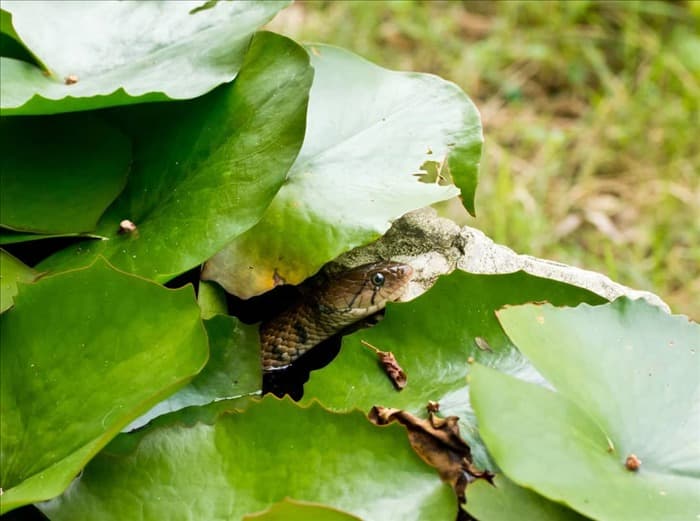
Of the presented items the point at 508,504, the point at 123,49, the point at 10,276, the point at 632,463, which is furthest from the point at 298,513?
the point at 123,49

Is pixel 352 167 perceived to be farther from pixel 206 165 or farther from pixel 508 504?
pixel 508 504

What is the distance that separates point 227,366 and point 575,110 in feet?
9.35

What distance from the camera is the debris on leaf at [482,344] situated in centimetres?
116

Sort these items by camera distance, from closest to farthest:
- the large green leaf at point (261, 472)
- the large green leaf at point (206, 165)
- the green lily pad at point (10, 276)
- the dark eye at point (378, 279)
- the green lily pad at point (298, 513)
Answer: the green lily pad at point (298, 513) → the large green leaf at point (261, 472) → the green lily pad at point (10, 276) → the large green leaf at point (206, 165) → the dark eye at point (378, 279)

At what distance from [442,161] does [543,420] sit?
511 mm

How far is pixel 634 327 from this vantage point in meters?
1.11

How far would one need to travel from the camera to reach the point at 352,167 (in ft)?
4.54

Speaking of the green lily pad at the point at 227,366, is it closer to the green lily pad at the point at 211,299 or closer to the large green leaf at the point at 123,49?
the green lily pad at the point at 211,299

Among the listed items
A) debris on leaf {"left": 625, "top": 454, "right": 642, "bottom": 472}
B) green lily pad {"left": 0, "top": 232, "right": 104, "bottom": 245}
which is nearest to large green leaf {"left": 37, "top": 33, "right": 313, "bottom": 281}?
green lily pad {"left": 0, "top": 232, "right": 104, "bottom": 245}

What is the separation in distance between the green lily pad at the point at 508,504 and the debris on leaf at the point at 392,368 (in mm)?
181

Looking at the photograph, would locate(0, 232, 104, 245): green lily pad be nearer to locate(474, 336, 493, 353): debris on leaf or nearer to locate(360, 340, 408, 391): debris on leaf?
locate(360, 340, 408, 391): debris on leaf

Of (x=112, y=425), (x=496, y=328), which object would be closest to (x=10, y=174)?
(x=112, y=425)

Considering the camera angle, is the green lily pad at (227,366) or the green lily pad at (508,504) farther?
the green lily pad at (227,366)

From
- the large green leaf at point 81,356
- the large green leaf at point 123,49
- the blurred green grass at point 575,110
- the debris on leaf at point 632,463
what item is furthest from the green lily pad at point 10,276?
the blurred green grass at point 575,110
